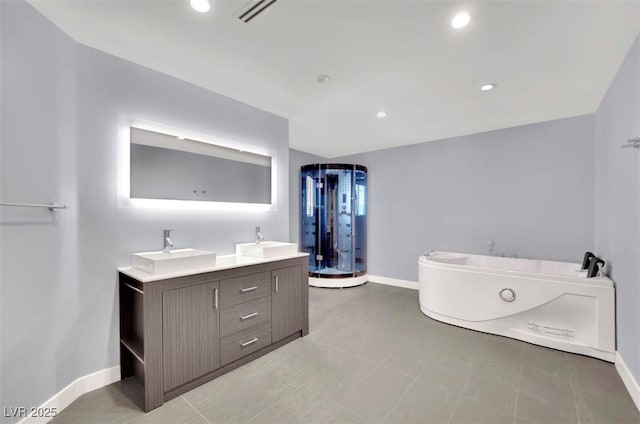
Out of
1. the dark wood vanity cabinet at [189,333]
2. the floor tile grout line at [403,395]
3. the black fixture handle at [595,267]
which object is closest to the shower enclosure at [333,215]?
the floor tile grout line at [403,395]

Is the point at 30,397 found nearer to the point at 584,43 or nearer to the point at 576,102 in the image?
the point at 584,43

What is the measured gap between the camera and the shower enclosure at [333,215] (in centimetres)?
480

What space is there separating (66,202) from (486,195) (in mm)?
4617

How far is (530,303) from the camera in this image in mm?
2660

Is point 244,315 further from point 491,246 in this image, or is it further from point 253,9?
point 491,246

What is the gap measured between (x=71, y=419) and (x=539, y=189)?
500 centimetres

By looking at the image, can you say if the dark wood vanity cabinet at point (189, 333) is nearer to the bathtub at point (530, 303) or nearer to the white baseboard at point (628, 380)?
the bathtub at point (530, 303)

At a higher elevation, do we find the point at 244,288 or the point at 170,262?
the point at 170,262

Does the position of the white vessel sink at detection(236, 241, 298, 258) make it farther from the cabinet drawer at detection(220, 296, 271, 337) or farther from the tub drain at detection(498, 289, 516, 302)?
the tub drain at detection(498, 289, 516, 302)

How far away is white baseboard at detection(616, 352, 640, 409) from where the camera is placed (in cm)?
177

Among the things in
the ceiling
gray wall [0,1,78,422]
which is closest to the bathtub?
the ceiling

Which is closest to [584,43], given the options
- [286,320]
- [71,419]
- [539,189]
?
[539,189]

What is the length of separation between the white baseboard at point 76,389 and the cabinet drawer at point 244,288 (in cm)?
94

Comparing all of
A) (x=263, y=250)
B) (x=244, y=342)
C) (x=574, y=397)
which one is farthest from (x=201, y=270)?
(x=574, y=397)
